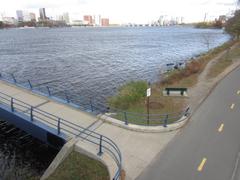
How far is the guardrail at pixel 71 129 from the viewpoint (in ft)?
34.7

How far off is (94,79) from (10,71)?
15938 millimetres

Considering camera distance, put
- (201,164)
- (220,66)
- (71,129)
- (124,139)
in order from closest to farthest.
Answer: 1. (201,164)
2. (124,139)
3. (71,129)
4. (220,66)

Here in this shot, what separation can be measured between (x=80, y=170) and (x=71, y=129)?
10.5ft

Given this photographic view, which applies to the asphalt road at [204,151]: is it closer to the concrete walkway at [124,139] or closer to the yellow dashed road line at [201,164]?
the yellow dashed road line at [201,164]

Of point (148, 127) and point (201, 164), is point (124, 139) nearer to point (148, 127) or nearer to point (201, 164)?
point (148, 127)

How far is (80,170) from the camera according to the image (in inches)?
397

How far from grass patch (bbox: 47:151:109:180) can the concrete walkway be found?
16.5 inches

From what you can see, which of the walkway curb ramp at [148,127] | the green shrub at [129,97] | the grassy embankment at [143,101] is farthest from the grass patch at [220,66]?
the walkway curb ramp at [148,127]

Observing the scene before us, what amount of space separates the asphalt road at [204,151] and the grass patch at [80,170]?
1.83 m

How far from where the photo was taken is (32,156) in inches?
543

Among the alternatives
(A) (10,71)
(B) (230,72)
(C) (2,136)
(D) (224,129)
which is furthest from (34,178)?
(A) (10,71)

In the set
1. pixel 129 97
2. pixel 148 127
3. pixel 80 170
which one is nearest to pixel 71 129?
pixel 80 170

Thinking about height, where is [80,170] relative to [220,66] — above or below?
below

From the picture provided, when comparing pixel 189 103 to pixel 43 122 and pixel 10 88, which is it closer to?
pixel 43 122
